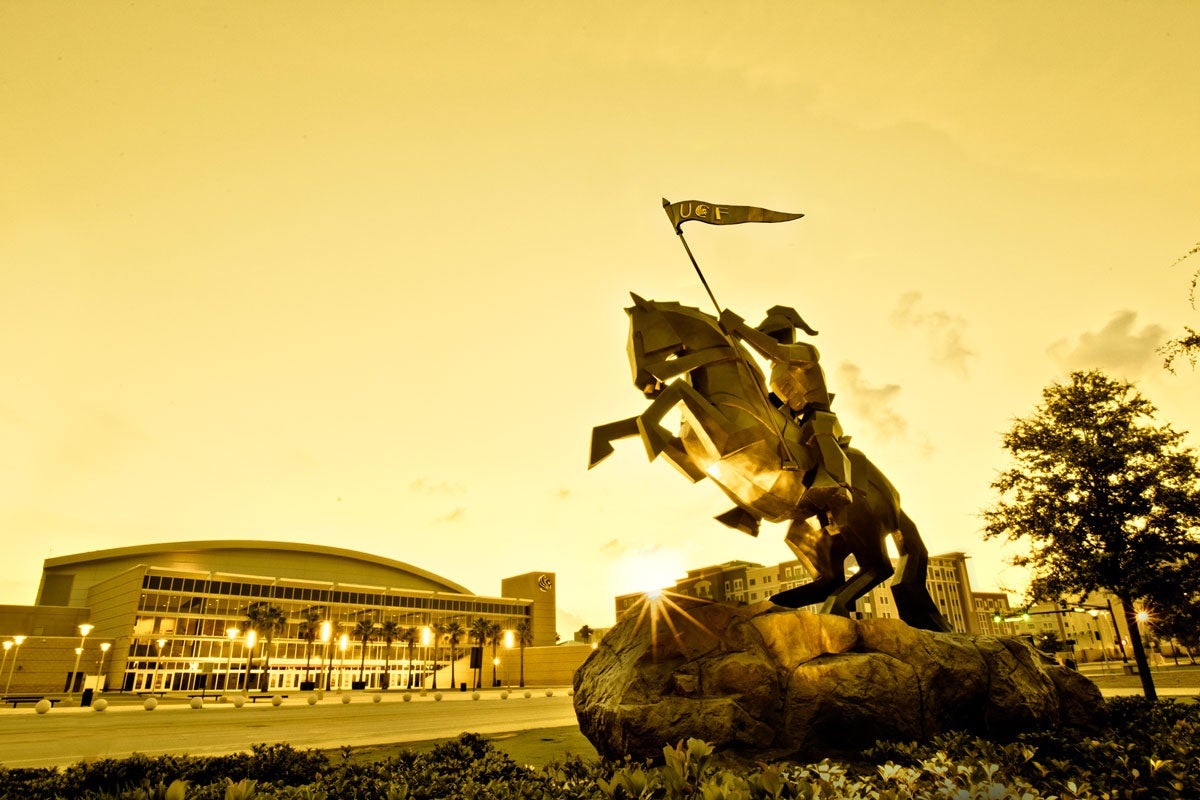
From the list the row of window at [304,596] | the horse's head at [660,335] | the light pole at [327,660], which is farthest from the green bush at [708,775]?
the row of window at [304,596]

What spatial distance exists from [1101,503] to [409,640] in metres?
75.8

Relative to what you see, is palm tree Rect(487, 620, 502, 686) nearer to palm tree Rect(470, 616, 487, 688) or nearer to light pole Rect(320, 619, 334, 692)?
palm tree Rect(470, 616, 487, 688)

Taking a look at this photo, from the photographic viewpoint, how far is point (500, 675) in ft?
290

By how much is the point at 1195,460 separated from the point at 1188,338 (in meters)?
12.2

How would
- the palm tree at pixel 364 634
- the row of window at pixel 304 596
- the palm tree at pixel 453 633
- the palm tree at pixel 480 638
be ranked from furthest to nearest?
the palm tree at pixel 480 638, the palm tree at pixel 453 633, the palm tree at pixel 364 634, the row of window at pixel 304 596

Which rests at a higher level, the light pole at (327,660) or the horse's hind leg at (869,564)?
the horse's hind leg at (869,564)

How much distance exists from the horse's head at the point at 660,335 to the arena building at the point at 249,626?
59.4 meters

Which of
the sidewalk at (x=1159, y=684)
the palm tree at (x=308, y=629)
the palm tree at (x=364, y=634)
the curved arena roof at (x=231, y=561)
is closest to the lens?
the sidewalk at (x=1159, y=684)

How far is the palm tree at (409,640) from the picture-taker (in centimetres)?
8105

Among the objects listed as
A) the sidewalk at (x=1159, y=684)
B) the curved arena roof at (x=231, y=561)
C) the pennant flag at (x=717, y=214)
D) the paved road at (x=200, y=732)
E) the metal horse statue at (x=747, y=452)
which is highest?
the curved arena roof at (x=231, y=561)

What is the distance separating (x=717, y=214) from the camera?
1299 centimetres

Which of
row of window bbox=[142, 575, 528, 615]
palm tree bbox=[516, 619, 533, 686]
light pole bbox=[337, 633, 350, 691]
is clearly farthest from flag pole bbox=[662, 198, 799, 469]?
palm tree bbox=[516, 619, 533, 686]

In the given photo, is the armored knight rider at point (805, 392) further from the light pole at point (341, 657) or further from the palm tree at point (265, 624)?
the light pole at point (341, 657)

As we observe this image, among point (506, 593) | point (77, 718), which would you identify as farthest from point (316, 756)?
point (506, 593)
